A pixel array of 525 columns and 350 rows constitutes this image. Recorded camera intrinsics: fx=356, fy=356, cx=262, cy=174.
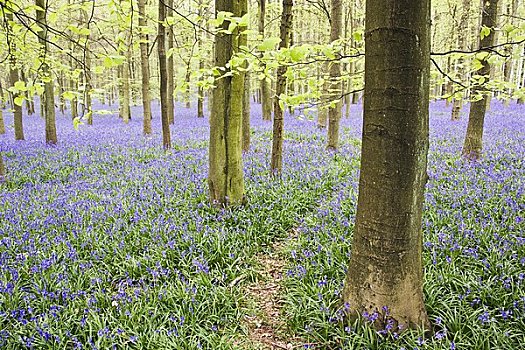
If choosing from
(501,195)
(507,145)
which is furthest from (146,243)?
(507,145)

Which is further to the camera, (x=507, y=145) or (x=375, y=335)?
(x=507, y=145)

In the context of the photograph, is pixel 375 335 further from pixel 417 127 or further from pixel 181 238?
pixel 181 238

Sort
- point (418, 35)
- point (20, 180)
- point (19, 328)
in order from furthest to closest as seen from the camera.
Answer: point (20, 180), point (19, 328), point (418, 35)

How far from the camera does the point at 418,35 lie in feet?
8.08

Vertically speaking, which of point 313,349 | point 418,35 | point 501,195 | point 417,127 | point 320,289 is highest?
point 418,35

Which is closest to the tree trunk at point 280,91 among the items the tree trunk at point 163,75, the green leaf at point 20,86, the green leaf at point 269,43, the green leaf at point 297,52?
the green leaf at point 297,52

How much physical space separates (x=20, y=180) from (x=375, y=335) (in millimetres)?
8589

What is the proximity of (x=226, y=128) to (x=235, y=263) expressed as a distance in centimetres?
224

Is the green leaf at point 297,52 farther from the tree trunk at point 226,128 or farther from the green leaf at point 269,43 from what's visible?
the tree trunk at point 226,128

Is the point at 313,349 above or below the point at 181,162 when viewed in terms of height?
below

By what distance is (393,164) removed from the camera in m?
2.61

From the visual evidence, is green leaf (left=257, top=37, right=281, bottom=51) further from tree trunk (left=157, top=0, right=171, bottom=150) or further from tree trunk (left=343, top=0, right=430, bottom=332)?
tree trunk (left=157, top=0, right=171, bottom=150)

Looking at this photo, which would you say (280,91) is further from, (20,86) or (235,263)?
(20,86)

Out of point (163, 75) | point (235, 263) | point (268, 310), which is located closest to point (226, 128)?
Result: point (235, 263)
